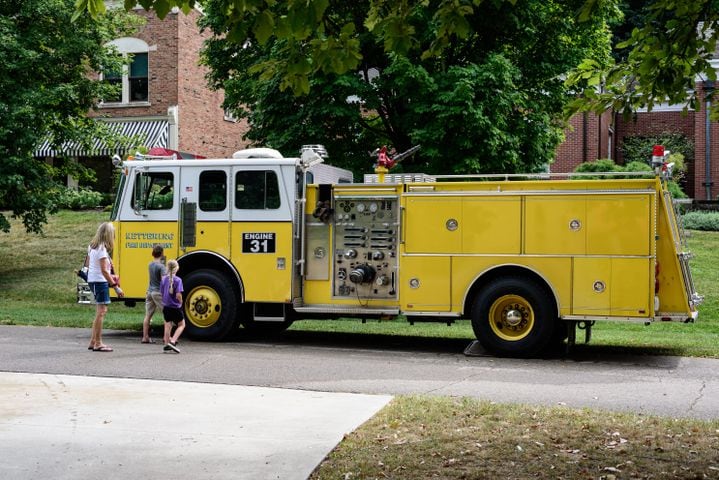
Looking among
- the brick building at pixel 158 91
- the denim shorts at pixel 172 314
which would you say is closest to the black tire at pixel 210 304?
the denim shorts at pixel 172 314

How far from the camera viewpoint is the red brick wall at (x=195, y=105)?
33.3m

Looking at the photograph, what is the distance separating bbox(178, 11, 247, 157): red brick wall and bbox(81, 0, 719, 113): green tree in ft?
77.3

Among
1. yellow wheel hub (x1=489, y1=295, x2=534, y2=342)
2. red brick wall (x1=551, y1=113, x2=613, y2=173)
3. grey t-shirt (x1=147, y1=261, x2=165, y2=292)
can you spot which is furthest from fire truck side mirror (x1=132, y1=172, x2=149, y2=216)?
red brick wall (x1=551, y1=113, x2=613, y2=173)

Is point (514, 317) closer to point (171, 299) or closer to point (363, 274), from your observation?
point (363, 274)

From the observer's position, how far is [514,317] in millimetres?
12734

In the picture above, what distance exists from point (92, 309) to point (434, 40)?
1400cm

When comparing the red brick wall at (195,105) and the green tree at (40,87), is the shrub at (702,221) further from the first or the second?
the green tree at (40,87)

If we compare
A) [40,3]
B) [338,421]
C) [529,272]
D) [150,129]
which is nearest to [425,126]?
[529,272]

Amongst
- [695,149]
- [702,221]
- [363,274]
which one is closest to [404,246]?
[363,274]

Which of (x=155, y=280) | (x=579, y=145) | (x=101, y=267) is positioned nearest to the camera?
(x=101, y=267)

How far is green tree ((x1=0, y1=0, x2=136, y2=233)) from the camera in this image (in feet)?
69.2

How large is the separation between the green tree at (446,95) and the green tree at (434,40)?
8.25 metres

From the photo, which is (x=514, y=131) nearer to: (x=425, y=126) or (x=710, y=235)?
(x=425, y=126)

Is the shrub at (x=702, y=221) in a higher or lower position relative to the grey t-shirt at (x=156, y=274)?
higher
